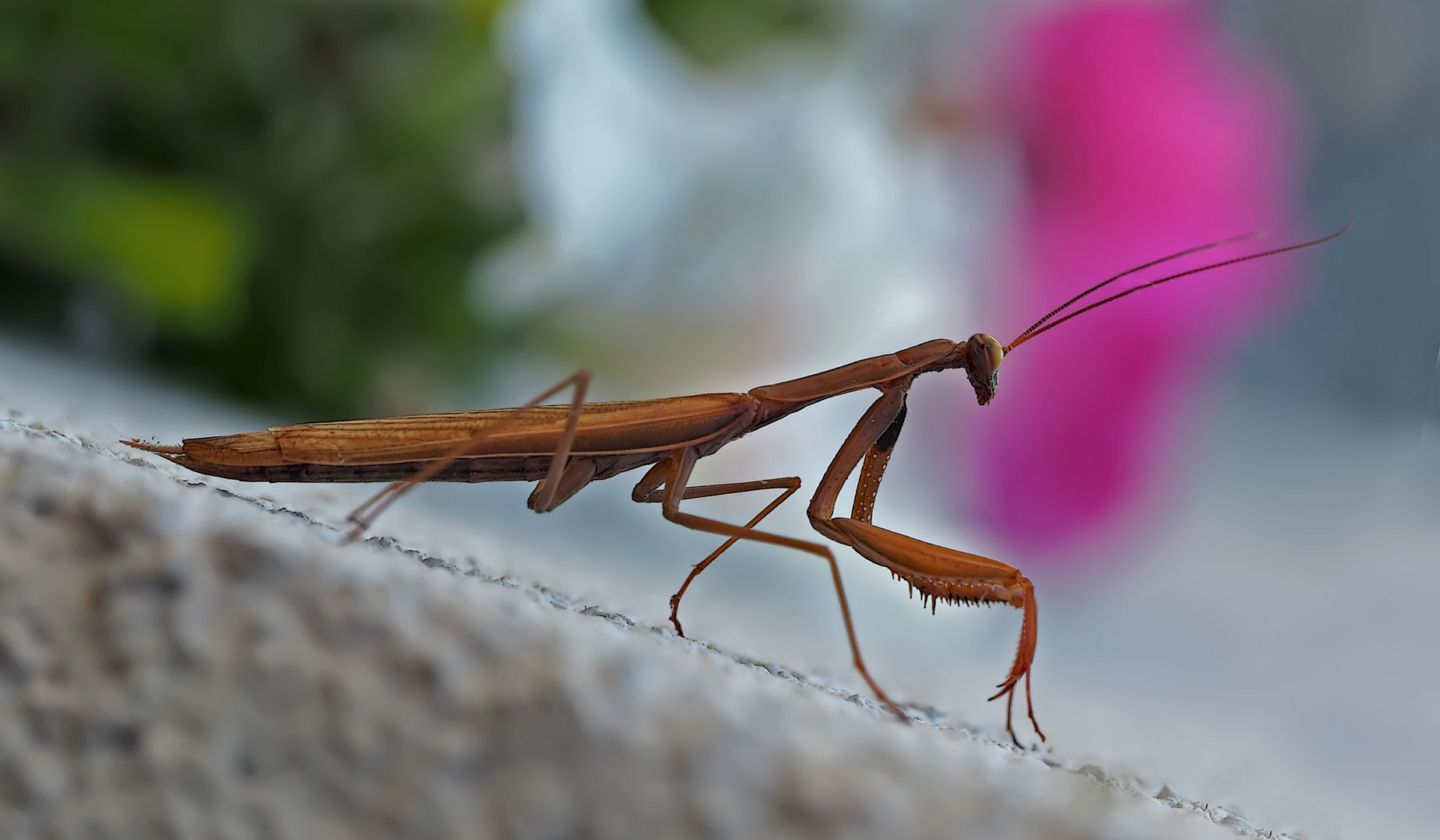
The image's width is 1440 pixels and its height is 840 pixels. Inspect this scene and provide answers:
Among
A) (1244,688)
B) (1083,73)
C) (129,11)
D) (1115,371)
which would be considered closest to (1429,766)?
(1115,371)

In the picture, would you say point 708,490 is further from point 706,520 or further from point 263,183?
point 263,183

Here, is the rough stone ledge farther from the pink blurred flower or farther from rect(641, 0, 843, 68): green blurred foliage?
rect(641, 0, 843, 68): green blurred foliage

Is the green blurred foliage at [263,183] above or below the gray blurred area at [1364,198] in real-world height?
below

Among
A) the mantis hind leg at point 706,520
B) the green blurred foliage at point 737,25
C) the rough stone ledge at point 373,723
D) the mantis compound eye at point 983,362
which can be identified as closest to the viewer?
the rough stone ledge at point 373,723

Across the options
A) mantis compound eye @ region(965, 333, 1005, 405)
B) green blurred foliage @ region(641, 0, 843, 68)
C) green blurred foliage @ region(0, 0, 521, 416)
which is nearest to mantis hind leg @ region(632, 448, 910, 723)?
mantis compound eye @ region(965, 333, 1005, 405)

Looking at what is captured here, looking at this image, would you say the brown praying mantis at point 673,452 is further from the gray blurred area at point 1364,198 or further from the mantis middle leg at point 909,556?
the gray blurred area at point 1364,198

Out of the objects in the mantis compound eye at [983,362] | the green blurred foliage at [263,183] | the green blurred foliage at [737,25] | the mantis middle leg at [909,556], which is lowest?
the mantis middle leg at [909,556]

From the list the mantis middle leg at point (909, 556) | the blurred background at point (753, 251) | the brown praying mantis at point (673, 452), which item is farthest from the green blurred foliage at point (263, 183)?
the mantis middle leg at point (909, 556)

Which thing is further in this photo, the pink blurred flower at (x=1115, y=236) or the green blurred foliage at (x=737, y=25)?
the green blurred foliage at (x=737, y=25)
